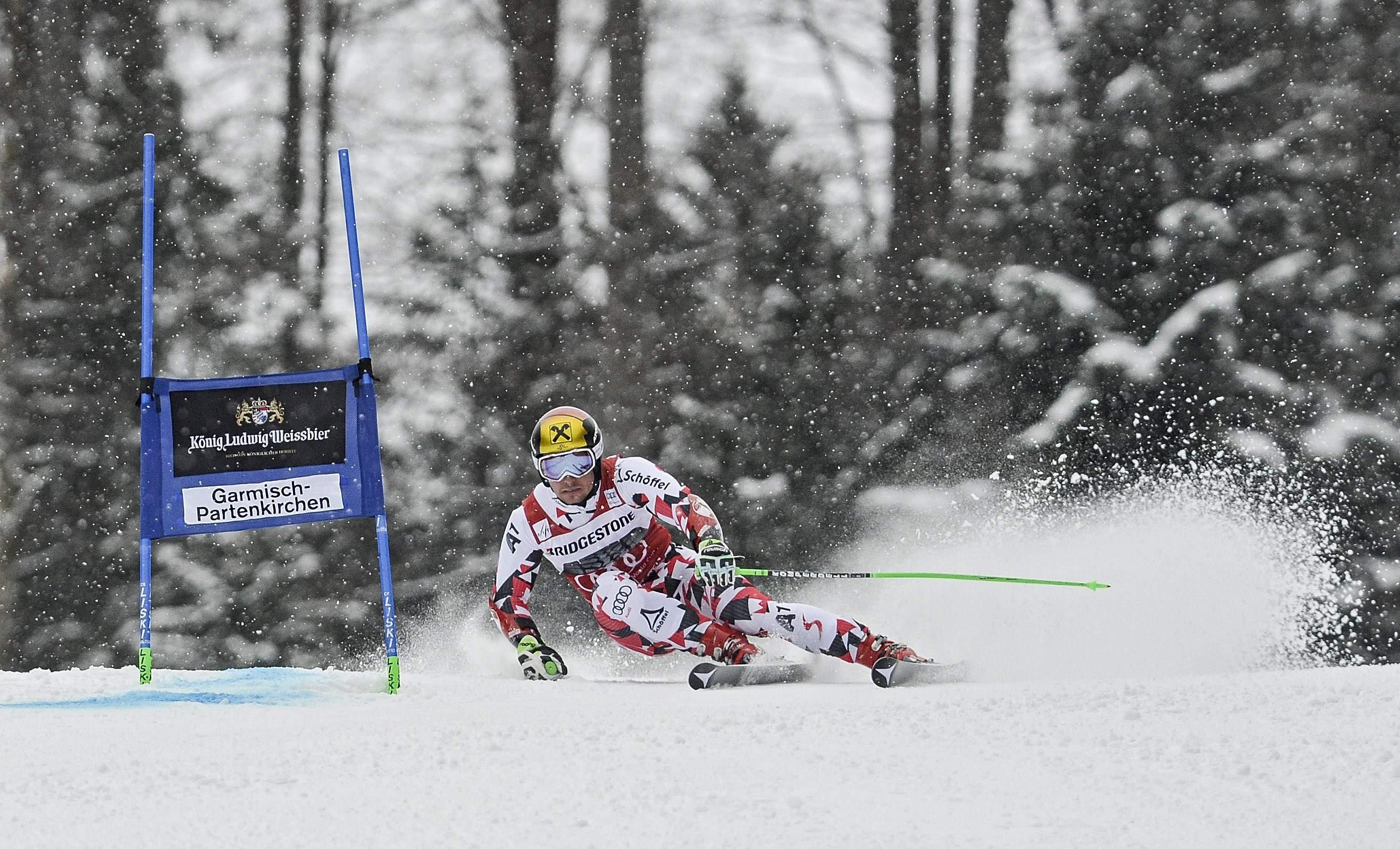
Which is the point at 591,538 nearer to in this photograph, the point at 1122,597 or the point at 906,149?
the point at 1122,597

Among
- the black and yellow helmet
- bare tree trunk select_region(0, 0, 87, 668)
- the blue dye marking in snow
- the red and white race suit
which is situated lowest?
the blue dye marking in snow

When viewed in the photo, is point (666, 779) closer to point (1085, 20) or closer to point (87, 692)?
point (87, 692)

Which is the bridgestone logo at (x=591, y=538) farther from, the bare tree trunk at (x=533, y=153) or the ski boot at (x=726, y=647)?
the bare tree trunk at (x=533, y=153)

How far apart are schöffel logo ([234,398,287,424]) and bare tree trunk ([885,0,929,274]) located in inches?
337

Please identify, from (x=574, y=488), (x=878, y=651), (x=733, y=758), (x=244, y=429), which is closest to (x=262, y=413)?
(x=244, y=429)

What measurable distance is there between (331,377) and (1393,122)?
10.7 m

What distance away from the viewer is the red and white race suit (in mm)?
6406

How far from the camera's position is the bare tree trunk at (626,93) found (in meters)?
13.7

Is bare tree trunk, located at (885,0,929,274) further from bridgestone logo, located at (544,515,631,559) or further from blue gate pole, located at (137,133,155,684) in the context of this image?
blue gate pole, located at (137,133,155,684)

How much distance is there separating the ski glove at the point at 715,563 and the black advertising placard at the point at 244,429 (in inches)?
64.2

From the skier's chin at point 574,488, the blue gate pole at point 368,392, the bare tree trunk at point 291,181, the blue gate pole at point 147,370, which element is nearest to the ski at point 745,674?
the skier's chin at point 574,488

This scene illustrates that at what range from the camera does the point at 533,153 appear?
47.8ft

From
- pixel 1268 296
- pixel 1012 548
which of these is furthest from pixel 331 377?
pixel 1268 296

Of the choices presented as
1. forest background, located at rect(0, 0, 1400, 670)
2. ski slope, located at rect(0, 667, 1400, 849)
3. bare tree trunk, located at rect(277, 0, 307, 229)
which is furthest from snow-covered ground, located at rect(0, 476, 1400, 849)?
bare tree trunk, located at rect(277, 0, 307, 229)
